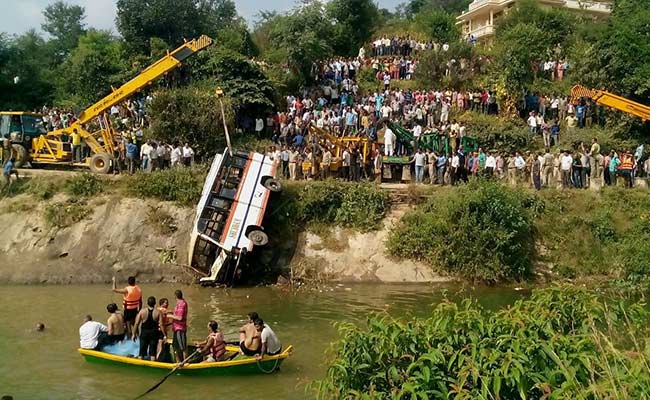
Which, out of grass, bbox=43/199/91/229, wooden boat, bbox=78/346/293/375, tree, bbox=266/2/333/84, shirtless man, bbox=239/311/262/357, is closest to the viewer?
wooden boat, bbox=78/346/293/375

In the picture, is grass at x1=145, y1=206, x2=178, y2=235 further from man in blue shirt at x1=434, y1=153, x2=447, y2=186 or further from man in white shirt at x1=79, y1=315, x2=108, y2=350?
man in blue shirt at x1=434, y1=153, x2=447, y2=186

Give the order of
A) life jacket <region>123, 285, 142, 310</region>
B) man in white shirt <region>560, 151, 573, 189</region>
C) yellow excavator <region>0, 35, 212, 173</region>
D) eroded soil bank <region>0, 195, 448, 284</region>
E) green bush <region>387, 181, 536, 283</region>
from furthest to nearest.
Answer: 1. man in white shirt <region>560, 151, 573, 189</region>
2. yellow excavator <region>0, 35, 212, 173</region>
3. green bush <region>387, 181, 536, 283</region>
4. eroded soil bank <region>0, 195, 448, 284</region>
5. life jacket <region>123, 285, 142, 310</region>

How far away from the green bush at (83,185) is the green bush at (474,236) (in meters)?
10.9

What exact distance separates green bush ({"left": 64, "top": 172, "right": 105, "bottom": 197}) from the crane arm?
2826 millimetres

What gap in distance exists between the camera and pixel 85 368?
14578 millimetres

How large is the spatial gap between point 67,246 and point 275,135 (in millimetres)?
11747

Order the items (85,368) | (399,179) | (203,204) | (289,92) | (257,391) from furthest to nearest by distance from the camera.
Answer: (289,92)
(399,179)
(203,204)
(85,368)
(257,391)

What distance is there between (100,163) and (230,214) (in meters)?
7.56

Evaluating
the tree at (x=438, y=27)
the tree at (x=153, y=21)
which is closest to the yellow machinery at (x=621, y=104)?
the tree at (x=438, y=27)

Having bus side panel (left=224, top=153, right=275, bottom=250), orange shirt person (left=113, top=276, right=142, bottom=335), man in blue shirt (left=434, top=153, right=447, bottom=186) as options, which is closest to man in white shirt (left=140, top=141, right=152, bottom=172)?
bus side panel (left=224, top=153, right=275, bottom=250)

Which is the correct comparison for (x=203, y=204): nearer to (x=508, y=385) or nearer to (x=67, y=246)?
(x=67, y=246)

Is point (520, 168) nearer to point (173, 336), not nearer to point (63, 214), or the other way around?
point (63, 214)

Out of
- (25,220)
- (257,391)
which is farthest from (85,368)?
(25,220)

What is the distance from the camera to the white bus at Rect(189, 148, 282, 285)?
2181 cm
